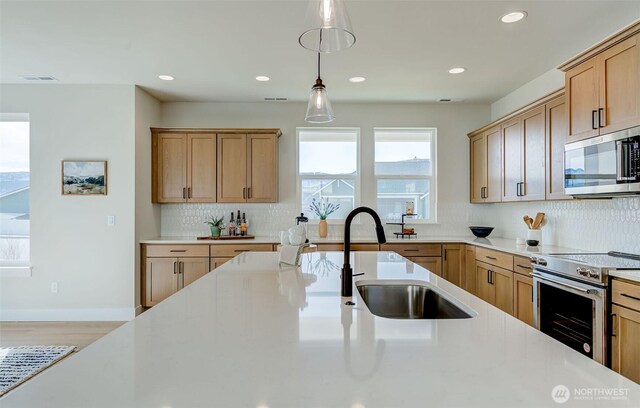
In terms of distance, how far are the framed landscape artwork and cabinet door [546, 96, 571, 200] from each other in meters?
4.68

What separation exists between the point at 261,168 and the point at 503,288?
10.0 ft

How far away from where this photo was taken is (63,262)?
4.30 m

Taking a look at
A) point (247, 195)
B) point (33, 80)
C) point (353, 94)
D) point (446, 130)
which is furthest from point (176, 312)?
point (446, 130)

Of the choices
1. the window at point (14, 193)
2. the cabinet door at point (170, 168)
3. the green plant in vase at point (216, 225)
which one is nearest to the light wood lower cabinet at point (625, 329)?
the green plant in vase at point (216, 225)

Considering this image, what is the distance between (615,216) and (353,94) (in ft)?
9.67

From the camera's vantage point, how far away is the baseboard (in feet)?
14.0

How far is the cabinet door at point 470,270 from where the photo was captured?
423 cm

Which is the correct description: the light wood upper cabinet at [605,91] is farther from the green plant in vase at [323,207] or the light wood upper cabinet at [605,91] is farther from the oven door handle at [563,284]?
the green plant in vase at [323,207]

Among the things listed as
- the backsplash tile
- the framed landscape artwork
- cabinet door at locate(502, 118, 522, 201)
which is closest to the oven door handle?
the backsplash tile

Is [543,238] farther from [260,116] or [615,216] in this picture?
[260,116]

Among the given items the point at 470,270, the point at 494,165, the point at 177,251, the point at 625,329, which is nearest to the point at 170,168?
the point at 177,251

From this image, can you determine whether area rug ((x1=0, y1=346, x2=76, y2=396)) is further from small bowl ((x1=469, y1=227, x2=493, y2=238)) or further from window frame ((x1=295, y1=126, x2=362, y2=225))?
small bowl ((x1=469, y1=227, x2=493, y2=238))

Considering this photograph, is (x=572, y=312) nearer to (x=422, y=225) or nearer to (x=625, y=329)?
(x=625, y=329)

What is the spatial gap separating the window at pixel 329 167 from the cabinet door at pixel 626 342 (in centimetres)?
326
